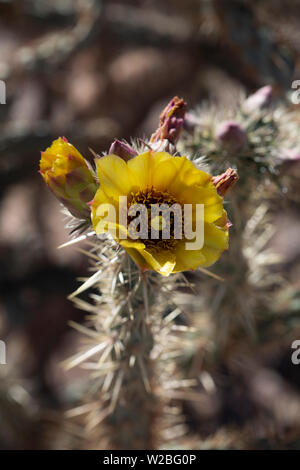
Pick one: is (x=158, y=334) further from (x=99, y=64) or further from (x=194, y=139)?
(x=99, y=64)

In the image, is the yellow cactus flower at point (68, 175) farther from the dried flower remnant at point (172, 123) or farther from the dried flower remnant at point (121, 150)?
the dried flower remnant at point (172, 123)

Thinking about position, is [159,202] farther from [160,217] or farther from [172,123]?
[172,123]

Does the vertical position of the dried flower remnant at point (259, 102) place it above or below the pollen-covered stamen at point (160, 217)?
above

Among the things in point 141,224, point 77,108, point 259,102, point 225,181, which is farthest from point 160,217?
point 77,108

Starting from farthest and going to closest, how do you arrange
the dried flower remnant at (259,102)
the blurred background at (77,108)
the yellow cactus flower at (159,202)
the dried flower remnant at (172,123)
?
the blurred background at (77,108)
the dried flower remnant at (259,102)
the dried flower remnant at (172,123)
the yellow cactus flower at (159,202)

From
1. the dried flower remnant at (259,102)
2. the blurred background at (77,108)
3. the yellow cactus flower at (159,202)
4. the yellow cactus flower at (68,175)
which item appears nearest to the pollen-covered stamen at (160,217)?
the yellow cactus flower at (159,202)

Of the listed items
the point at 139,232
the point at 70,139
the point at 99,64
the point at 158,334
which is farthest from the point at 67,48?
the point at 139,232

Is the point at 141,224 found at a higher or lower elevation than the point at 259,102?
lower
